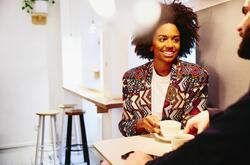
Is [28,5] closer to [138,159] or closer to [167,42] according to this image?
[167,42]

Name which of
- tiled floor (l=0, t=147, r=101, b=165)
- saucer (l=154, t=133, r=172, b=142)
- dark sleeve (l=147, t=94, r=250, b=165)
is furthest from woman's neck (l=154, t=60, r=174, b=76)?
tiled floor (l=0, t=147, r=101, b=165)

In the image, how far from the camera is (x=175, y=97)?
4.74ft

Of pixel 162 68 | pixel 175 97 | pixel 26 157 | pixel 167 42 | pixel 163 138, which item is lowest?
pixel 26 157

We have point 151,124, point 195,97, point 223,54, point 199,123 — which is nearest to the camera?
point 199,123

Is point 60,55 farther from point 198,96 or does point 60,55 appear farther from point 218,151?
point 218,151

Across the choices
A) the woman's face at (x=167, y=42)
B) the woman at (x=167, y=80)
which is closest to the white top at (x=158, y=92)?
the woman at (x=167, y=80)

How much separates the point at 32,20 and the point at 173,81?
3.39 m

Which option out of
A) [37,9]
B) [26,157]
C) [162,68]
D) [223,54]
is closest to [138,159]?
[162,68]

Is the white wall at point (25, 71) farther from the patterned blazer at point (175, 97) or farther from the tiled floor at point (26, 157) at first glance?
the patterned blazer at point (175, 97)

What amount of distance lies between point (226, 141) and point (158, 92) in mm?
1083

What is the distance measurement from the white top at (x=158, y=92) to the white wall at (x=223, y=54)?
312 mm

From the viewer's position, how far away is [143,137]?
1263 mm

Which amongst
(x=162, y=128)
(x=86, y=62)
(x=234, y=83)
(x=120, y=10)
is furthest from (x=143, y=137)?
(x=86, y=62)

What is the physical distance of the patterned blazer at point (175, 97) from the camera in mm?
1429
